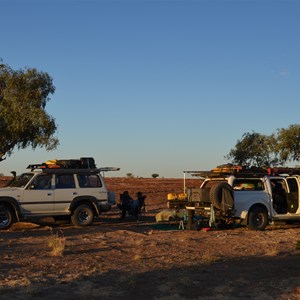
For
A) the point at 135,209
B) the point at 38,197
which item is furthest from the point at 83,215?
the point at 135,209

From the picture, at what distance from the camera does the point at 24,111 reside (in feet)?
67.6

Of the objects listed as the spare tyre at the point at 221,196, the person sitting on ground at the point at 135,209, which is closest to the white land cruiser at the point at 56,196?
the person sitting on ground at the point at 135,209

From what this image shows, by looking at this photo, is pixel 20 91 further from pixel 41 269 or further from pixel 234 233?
pixel 41 269

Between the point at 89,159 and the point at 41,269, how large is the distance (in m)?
8.54

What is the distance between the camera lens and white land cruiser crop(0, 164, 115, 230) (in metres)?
15.6

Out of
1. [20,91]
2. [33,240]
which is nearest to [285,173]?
[33,240]

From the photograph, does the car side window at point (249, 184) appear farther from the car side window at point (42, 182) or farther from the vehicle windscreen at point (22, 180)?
the vehicle windscreen at point (22, 180)

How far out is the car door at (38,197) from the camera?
15.8m

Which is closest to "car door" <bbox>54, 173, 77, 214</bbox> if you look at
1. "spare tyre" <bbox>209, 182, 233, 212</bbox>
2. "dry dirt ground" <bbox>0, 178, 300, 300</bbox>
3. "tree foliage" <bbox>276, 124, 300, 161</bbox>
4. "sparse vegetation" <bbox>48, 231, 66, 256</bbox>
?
"dry dirt ground" <bbox>0, 178, 300, 300</bbox>

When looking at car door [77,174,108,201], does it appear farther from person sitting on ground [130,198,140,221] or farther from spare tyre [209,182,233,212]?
spare tyre [209,182,233,212]

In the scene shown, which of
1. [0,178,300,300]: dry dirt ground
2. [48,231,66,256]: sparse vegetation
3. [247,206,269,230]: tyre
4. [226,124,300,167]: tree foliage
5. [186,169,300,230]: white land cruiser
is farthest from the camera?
[226,124,300,167]: tree foliage

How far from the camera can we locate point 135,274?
8586 millimetres

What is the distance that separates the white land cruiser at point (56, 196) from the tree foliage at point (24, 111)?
13.5 ft

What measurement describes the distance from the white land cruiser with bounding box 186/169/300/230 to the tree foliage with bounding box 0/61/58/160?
7.91 metres
